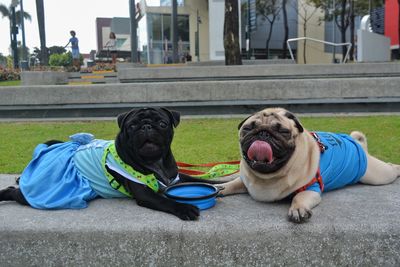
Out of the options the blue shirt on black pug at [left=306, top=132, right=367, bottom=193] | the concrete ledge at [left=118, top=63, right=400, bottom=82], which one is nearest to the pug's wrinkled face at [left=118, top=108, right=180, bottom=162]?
the blue shirt on black pug at [left=306, top=132, right=367, bottom=193]

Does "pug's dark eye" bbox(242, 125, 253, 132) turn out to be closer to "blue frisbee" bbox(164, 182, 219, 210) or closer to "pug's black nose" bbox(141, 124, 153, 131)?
"blue frisbee" bbox(164, 182, 219, 210)

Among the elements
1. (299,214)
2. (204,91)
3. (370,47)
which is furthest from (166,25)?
(299,214)

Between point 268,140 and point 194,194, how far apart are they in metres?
0.80

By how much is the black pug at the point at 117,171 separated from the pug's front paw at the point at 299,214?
2.28ft

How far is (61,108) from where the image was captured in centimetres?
A: 975

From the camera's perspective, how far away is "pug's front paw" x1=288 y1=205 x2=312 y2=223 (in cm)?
301

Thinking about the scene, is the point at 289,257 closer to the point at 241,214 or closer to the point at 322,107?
the point at 241,214

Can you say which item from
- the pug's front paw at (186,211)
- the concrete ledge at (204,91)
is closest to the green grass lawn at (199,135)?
the concrete ledge at (204,91)

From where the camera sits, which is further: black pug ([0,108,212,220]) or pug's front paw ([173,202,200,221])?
black pug ([0,108,212,220])

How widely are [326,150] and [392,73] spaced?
12135 millimetres

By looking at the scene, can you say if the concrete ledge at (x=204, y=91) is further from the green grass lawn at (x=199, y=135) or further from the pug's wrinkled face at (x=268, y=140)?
the pug's wrinkled face at (x=268, y=140)

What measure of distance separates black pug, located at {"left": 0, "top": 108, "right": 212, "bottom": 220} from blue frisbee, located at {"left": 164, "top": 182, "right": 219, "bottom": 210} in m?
0.07

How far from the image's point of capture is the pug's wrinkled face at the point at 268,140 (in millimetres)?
3008

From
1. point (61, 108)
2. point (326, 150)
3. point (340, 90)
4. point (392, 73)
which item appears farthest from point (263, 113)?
point (392, 73)
